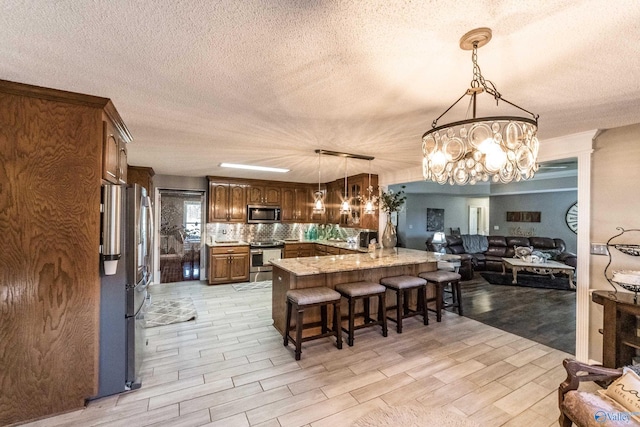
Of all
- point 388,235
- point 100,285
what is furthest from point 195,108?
point 388,235

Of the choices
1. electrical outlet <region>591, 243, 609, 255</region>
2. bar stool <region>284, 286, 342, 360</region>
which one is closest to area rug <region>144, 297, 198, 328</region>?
bar stool <region>284, 286, 342, 360</region>

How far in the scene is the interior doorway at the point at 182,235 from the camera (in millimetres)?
6418

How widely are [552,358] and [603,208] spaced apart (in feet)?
5.42

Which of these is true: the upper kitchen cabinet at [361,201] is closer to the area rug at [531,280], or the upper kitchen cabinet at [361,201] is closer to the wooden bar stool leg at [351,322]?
the wooden bar stool leg at [351,322]

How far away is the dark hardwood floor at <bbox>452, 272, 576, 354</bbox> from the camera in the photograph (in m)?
3.55

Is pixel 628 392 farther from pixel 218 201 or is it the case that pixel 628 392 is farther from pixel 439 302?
pixel 218 201

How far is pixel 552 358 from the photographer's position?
295 cm

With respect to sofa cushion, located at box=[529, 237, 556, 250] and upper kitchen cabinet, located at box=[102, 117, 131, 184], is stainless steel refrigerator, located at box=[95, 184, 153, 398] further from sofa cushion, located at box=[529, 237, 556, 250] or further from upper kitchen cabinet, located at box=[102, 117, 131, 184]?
sofa cushion, located at box=[529, 237, 556, 250]

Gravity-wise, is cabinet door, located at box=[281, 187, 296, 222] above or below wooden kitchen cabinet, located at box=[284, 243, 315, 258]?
above

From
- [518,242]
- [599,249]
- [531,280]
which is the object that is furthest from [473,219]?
[599,249]

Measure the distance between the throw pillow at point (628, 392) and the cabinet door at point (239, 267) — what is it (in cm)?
568

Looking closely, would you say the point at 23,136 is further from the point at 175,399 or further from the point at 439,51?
the point at 439,51

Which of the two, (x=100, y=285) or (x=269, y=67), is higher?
(x=269, y=67)

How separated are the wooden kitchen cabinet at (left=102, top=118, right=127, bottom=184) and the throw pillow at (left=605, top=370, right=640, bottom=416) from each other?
3.71m
